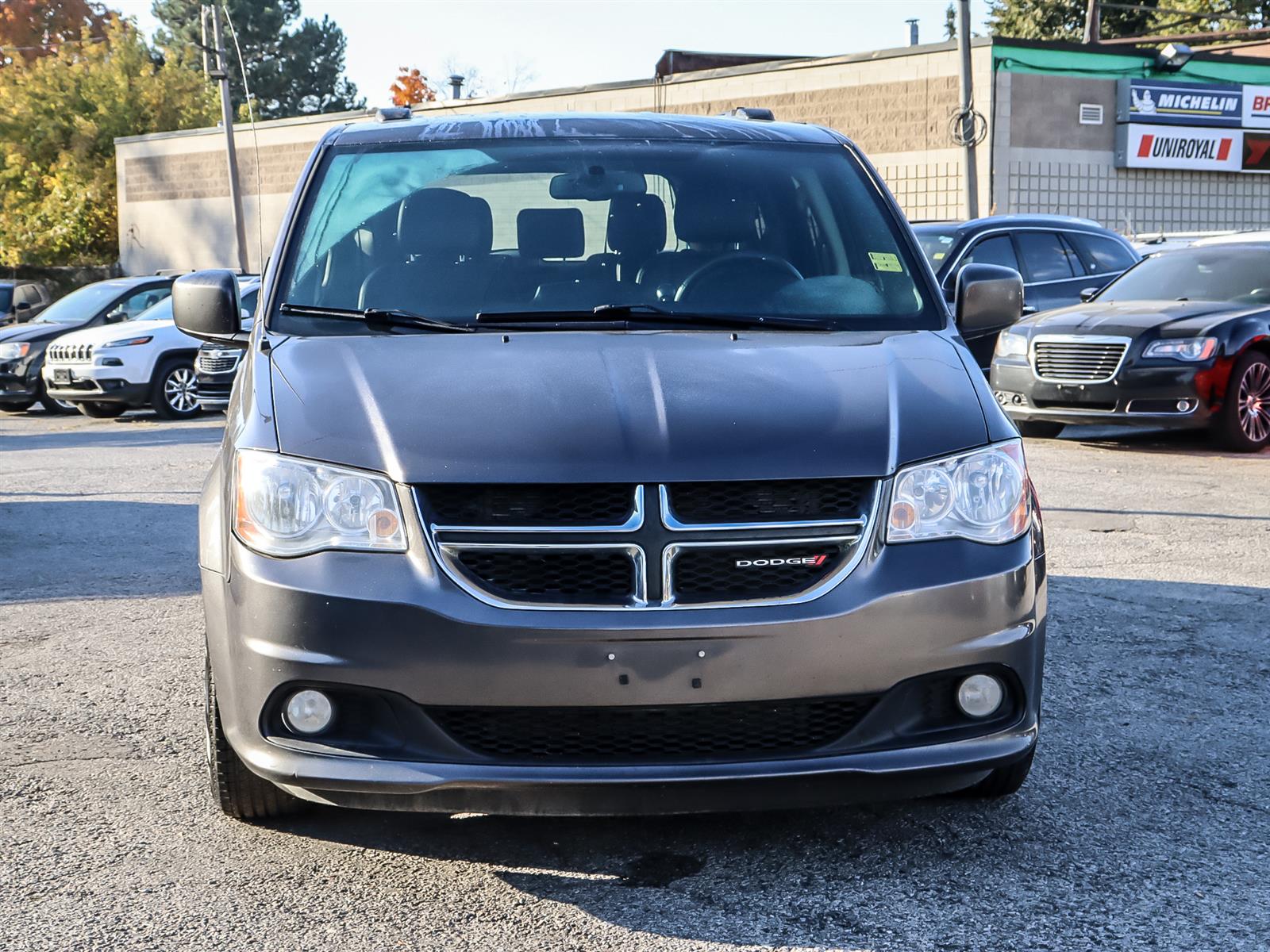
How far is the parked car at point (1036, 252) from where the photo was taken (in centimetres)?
1440

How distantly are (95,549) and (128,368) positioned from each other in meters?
8.81

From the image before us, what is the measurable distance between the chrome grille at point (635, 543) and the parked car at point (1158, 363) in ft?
29.5

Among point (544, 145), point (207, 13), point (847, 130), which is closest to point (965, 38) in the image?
point (847, 130)

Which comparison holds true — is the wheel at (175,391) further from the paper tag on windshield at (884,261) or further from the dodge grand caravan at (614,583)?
the dodge grand caravan at (614,583)

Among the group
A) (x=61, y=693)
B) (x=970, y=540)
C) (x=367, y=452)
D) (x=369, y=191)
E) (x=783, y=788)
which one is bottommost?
(x=61, y=693)

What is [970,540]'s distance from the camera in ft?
11.2

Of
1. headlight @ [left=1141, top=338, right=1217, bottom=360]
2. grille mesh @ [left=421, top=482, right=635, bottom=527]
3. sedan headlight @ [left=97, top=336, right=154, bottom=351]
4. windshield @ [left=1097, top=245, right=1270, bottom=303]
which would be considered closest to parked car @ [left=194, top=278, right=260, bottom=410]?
sedan headlight @ [left=97, top=336, right=154, bottom=351]

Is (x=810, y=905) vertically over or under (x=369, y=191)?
under

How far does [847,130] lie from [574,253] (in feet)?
86.2

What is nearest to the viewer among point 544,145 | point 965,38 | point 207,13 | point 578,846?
point 578,846

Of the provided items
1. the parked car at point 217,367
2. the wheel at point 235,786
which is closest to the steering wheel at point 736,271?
the wheel at point 235,786

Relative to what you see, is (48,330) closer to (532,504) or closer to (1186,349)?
(1186,349)

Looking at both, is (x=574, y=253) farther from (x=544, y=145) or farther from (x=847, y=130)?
(x=847, y=130)

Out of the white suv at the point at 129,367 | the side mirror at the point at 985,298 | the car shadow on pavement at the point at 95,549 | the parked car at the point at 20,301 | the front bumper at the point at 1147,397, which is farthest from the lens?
the parked car at the point at 20,301
